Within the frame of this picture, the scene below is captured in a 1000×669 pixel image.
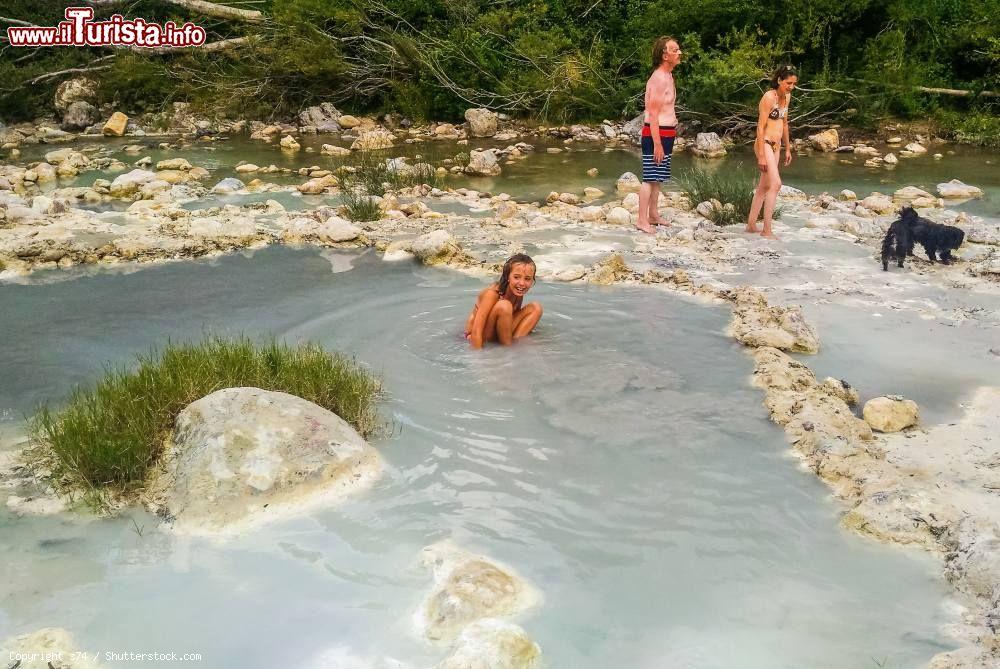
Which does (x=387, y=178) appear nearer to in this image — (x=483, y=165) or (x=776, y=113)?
(x=483, y=165)

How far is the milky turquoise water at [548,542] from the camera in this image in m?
3.02

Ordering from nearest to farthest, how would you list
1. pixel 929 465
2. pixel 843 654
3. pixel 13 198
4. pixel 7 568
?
pixel 843 654 → pixel 7 568 → pixel 929 465 → pixel 13 198

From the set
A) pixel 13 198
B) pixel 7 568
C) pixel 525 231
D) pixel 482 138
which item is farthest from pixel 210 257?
pixel 482 138

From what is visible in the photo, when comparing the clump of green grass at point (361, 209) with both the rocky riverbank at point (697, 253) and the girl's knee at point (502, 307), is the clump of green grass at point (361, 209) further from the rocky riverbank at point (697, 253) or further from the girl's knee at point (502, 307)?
the girl's knee at point (502, 307)

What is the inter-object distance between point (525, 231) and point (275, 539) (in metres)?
5.66

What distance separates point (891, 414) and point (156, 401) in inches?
143

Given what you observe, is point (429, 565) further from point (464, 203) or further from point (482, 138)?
point (482, 138)

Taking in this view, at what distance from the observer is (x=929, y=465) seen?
411 cm

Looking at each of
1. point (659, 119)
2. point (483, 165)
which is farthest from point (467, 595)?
point (483, 165)

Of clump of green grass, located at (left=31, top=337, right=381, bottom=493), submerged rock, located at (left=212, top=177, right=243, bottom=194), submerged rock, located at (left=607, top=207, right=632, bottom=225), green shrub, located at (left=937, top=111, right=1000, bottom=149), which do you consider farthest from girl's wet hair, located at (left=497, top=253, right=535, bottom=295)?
green shrub, located at (left=937, top=111, right=1000, bottom=149)

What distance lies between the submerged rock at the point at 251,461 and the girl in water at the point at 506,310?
1.60 m

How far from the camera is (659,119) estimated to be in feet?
27.4

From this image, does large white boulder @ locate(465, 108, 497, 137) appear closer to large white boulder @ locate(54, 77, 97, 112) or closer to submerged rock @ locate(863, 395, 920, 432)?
large white boulder @ locate(54, 77, 97, 112)

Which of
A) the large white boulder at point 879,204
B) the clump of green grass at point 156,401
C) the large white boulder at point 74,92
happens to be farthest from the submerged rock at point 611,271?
the large white boulder at point 74,92
